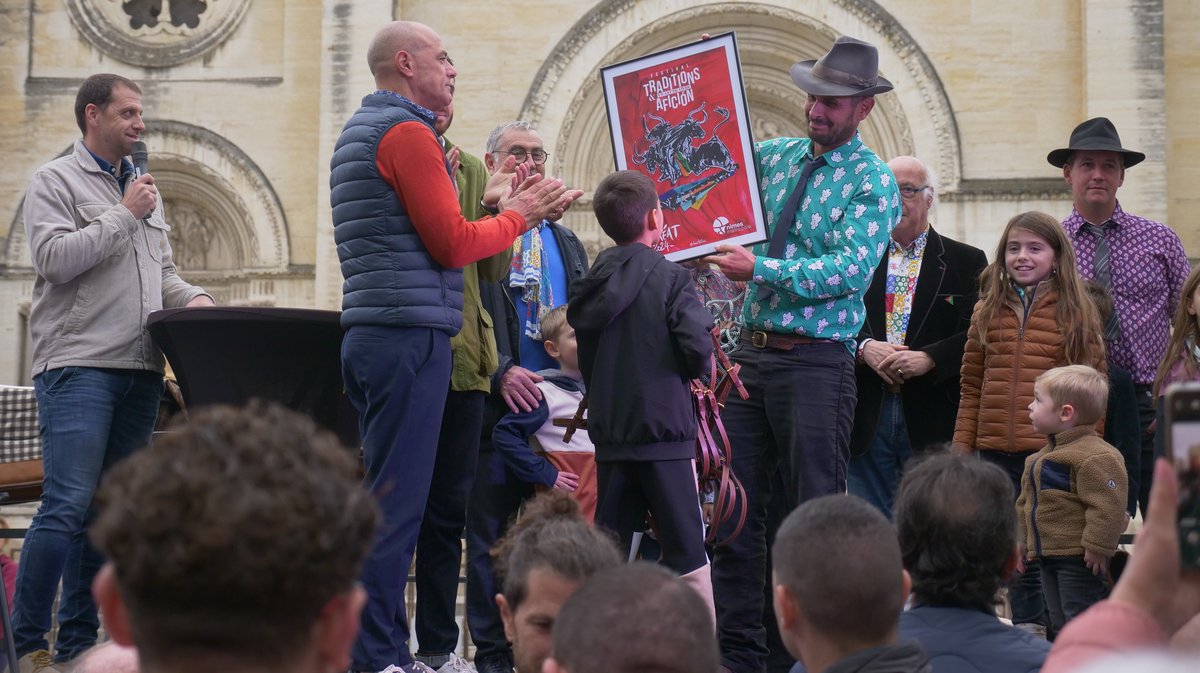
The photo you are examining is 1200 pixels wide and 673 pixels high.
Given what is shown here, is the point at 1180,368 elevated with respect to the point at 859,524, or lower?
elevated

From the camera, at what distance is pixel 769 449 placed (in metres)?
5.86

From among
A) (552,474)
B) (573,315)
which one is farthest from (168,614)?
(552,474)

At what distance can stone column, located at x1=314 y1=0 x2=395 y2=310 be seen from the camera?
1816cm

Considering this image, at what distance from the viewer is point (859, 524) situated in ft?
9.71

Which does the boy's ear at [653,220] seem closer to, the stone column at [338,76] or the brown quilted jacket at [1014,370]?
the brown quilted jacket at [1014,370]

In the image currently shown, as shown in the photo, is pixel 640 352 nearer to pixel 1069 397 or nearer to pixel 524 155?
pixel 524 155

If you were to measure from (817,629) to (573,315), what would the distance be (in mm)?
2551

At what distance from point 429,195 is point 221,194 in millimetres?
15649

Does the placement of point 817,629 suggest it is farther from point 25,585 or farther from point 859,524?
point 25,585

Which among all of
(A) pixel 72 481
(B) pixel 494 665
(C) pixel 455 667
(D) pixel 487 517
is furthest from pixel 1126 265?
(A) pixel 72 481

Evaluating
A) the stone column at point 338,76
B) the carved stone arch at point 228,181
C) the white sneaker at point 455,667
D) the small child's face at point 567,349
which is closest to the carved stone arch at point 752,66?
the stone column at point 338,76

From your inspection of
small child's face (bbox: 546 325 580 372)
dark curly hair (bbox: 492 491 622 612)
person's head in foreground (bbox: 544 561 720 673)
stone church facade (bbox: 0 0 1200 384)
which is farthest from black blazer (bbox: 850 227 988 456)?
stone church facade (bbox: 0 0 1200 384)

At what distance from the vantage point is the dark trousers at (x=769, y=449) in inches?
218

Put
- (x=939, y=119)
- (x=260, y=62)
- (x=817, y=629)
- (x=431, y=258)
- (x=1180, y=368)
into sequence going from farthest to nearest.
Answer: (x=260, y=62), (x=939, y=119), (x=1180, y=368), (x=431, y=258), (x=817, y=629)
